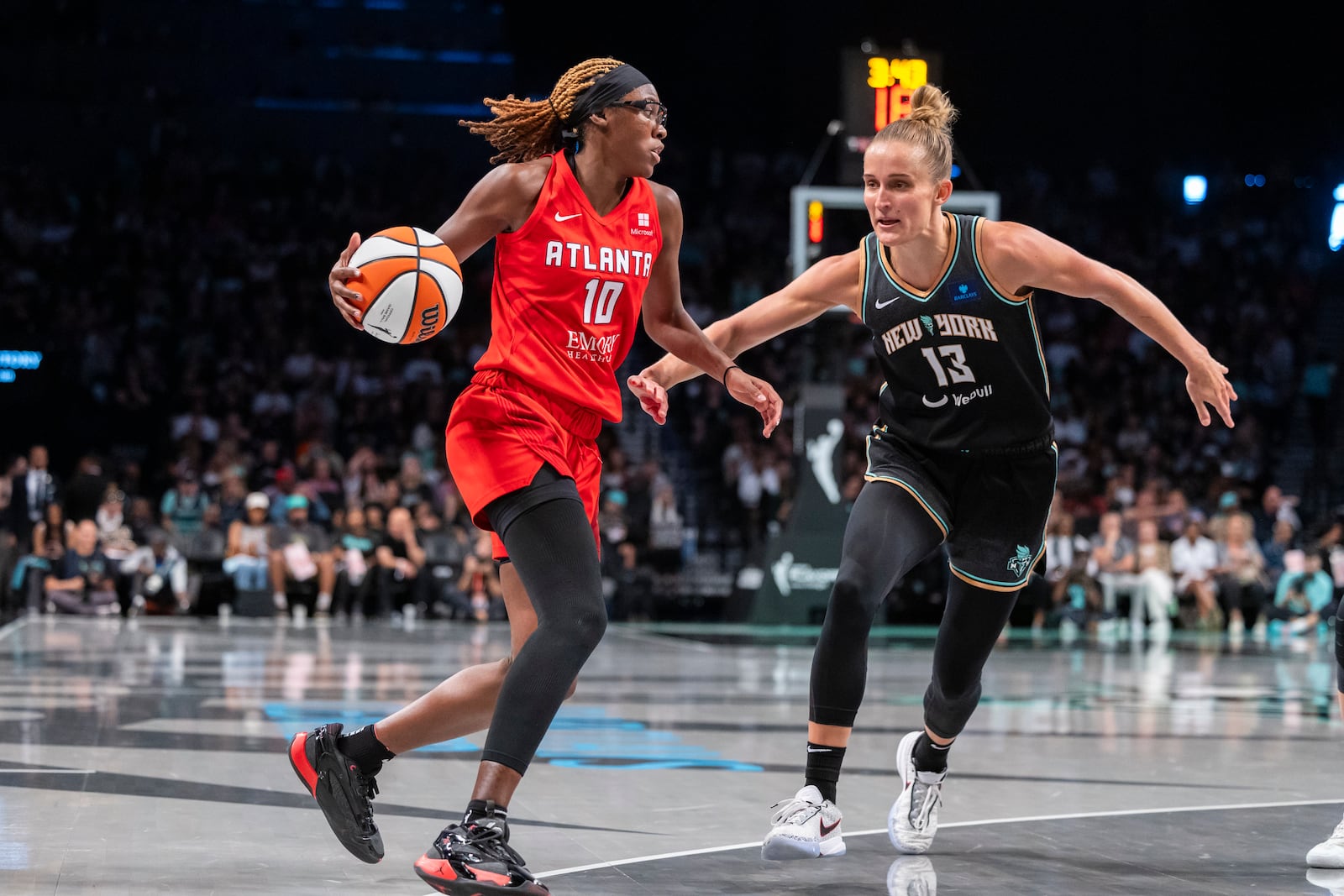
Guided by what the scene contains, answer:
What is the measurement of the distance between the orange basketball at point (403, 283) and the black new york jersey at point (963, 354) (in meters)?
1.32

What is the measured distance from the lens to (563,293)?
387 centimetres

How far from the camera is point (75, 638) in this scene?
37.9 ft

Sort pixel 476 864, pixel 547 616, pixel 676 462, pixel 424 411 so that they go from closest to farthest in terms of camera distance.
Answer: pixel 476 864 < pixel 547 616 < pixel 424 411 < pixel 676 462

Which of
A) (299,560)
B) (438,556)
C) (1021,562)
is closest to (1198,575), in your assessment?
(438,556)

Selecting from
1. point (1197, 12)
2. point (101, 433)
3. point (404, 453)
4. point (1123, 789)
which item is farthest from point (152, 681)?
point (1197, 12)

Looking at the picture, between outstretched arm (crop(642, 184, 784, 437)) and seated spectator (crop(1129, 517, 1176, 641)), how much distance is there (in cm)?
1162

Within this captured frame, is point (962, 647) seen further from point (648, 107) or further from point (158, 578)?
point (158, 578)

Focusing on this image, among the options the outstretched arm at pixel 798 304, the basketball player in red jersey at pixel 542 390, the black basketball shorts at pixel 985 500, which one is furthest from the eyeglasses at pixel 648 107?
the black basketball shorts at pixel 985 500

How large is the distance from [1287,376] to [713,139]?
9.16 metres

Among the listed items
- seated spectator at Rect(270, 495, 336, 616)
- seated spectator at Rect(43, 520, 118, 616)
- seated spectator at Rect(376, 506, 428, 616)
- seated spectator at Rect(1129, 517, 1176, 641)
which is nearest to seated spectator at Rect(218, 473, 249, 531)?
seated spectator at Rect(270, 495, 336, 616)

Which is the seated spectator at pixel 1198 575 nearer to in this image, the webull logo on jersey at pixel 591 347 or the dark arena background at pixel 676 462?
the dark arena background at pixel 676 462

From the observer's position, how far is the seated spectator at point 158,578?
14.7m

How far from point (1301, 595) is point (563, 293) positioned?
43.3 feet

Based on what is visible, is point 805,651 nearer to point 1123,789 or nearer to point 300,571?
point 300,571
